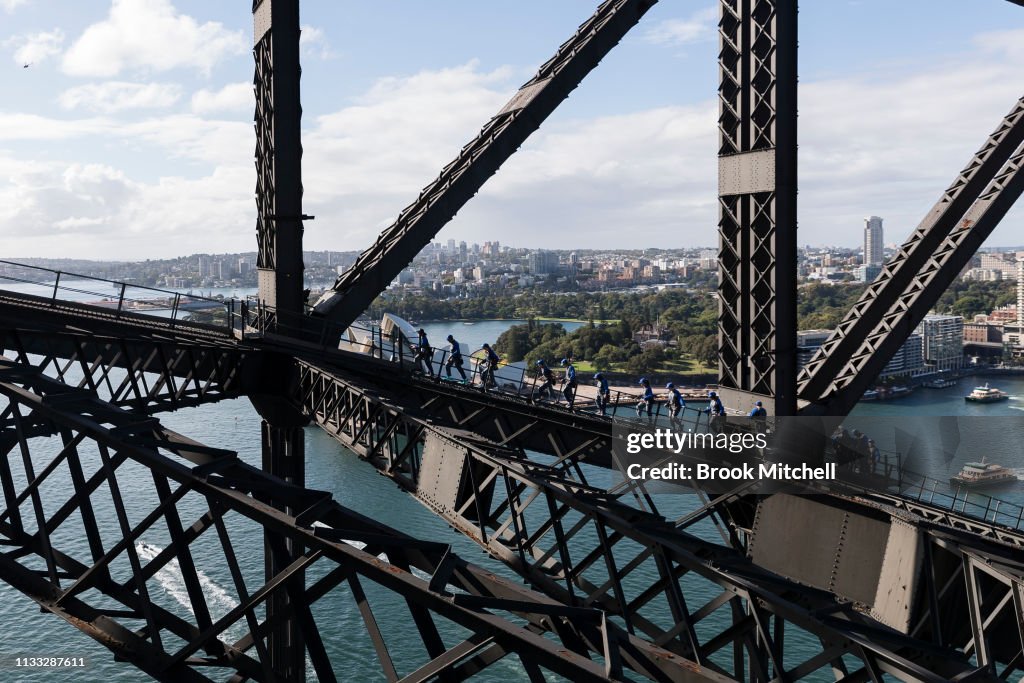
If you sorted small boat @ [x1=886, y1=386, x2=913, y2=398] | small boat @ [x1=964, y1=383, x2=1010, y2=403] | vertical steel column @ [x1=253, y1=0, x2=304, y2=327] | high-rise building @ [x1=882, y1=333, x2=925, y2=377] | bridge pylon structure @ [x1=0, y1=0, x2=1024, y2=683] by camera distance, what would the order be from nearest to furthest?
1. bridge pylon structure @ [x1=0, y1=0, x2=1024, y2=683]
2. vertical steel column @ [x1=253, y1=0, x2=304, y2=327]
3. small boat @ [x1=964, y1=383, x2=1010, y2=403]
4. small boat @ [x1=886, y1=386, x2=913, y2=398]
5. high-rise building @ [x1=882, y1=333, x2=925, y2=377]

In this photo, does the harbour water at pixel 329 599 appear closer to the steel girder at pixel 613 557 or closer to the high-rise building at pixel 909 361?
the steel girder at pixel 613 557

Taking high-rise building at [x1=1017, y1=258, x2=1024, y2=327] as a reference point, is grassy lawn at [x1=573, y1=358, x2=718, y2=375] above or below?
below

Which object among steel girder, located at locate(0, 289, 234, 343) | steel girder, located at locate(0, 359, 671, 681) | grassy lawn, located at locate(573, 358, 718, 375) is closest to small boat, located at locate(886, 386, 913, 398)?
grassy lawn, located at locate(573, 358, 718, 375)

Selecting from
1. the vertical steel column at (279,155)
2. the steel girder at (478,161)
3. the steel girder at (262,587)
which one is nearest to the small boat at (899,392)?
the steel girder at (478,161)

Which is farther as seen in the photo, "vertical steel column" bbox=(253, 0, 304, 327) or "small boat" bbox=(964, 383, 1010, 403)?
"small boat" bbox=(964, 383, 1010, 403)

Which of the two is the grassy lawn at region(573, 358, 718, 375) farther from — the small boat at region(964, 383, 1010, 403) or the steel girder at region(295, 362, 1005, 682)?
the steel girder at region(295, 362, 1005, 682)

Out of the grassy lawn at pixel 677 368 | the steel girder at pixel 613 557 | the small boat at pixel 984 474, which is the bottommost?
the small boat at pixel 984 474
